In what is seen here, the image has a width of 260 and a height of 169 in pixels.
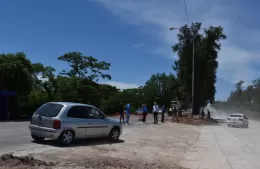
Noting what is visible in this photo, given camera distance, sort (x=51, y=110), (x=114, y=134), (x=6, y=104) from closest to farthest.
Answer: (x=51, y=110)
(x=114, y=134)
(x=6, y=104)

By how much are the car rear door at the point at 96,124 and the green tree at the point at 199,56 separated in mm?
41527

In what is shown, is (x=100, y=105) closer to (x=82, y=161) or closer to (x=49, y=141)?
(x=49, y=141)

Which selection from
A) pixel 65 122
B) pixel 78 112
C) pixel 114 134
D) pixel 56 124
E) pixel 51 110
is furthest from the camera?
pixel 114 134

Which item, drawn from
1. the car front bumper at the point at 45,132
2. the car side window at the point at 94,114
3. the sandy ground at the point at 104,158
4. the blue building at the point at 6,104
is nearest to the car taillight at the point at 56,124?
the car front bumper at the point at 45,132

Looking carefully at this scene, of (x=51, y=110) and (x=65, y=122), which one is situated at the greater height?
(x=51, y=110)

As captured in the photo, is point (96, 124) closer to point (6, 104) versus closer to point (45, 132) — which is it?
point (45, 132)

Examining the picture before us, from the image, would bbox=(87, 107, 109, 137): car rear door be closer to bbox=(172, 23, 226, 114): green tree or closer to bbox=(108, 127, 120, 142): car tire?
bbox=(108, 127, 120, 142): car tire

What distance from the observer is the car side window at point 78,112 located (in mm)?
12911

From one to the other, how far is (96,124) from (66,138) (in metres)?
1.67

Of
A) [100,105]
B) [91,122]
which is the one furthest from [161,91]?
[91,122]

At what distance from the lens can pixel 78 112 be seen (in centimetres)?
1327

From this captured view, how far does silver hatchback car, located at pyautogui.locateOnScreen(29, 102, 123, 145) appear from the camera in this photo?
1236 centimetres

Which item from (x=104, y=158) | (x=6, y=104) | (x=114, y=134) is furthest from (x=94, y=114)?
(x=6, y=104)

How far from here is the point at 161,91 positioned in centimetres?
11756
